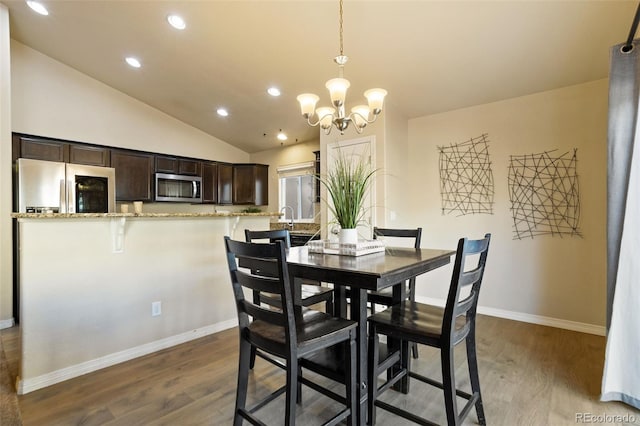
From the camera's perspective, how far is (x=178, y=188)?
17.1 feet

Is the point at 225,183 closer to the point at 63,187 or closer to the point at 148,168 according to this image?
the point at 148,168

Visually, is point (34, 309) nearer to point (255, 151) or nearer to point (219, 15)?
point (219, 15)

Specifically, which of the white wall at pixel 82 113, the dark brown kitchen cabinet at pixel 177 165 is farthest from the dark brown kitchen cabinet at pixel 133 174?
the white wall at pixel 82 113

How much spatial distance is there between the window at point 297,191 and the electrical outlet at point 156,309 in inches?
126

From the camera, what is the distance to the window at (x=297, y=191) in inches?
221

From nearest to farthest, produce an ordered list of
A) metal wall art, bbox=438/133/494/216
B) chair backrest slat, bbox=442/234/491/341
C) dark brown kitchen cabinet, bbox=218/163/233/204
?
chair backrest slat, bbox=442/234/491/341
metal wall art, bbox=438/133/494/216
dark brown kitchen cabinet, bbox=218/163/233/204

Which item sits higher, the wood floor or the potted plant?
the potted plant

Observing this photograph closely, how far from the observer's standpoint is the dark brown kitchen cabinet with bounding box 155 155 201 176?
5050 millimetres

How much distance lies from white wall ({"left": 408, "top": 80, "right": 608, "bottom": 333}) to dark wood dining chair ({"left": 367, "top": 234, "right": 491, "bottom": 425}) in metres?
2.20

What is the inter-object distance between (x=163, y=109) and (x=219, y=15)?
2.89 meters

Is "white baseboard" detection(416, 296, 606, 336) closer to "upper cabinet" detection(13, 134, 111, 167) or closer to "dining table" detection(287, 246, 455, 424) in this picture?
"dining table" detection(287, 246, 455, 424)

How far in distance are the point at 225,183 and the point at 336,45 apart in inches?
142

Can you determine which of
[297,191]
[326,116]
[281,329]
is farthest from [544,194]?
[297,191]

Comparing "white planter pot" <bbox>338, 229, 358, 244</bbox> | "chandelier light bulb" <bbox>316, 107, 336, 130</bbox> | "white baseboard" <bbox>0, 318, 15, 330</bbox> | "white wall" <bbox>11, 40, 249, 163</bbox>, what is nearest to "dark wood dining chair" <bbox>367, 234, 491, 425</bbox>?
"white planter pot" <bbox>338, 229, 358, 244</bbox>
